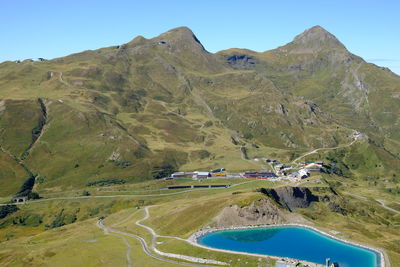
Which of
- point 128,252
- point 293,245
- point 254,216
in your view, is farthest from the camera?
point 254,216

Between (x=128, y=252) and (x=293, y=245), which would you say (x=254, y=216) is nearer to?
(x=293, y=245)

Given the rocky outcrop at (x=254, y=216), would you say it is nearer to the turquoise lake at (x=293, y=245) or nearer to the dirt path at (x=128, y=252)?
the turquoise lake at (x=293, y=245)

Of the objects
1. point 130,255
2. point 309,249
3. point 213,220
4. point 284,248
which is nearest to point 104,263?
point 130,255

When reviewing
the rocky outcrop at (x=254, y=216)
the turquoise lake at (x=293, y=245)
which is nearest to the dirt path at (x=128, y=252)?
the turquoise lake at (x=293, y=245)

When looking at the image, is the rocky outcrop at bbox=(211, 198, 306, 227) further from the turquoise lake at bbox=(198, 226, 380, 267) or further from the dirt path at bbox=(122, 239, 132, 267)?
the dirt path at bbox=(122, 239, 132, 267)

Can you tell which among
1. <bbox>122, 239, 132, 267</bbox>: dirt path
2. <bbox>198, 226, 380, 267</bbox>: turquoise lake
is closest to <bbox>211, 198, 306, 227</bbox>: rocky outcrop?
<bbox>198, 226, 380, 267</bbox>: turquoise lake

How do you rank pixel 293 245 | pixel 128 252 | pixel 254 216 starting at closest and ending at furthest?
1. pixel 293 245
2. pixel 128 252
3. pixel 254 216

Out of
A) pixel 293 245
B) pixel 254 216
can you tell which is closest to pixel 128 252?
pixel 254 216
